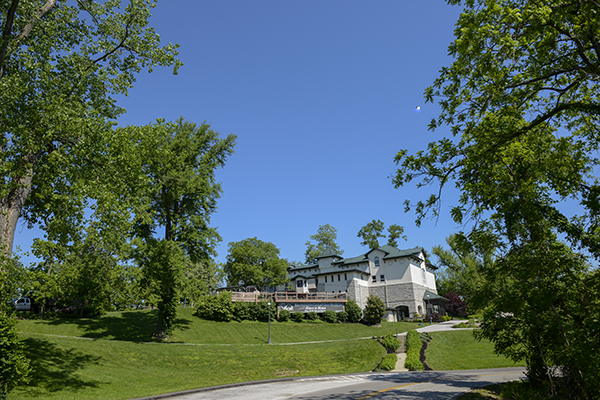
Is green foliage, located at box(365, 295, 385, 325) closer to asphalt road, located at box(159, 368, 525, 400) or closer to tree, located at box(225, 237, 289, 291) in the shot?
tree, located at box(225, 237, 289, 291)

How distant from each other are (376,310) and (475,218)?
1603 inches

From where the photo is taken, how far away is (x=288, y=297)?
45.7 meters

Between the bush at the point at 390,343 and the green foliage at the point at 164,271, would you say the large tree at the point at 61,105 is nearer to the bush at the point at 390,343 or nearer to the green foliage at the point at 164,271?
the green foliage at the point at 164,271

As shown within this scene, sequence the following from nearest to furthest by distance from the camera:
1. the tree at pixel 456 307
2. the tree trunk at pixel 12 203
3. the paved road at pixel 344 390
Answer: the tree trunk at pixel 12 203 → the paved road at pixel 344 390 → the tree at pixel 456 307

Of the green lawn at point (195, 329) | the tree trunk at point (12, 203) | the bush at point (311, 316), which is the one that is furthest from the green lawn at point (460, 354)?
the tree trunk at point (12, 203)

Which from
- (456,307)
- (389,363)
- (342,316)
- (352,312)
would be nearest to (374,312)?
(352,312)

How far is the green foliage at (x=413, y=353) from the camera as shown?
24594 millimetres

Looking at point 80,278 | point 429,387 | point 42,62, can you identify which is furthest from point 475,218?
point 80,278

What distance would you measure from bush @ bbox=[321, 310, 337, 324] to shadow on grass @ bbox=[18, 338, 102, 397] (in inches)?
1199

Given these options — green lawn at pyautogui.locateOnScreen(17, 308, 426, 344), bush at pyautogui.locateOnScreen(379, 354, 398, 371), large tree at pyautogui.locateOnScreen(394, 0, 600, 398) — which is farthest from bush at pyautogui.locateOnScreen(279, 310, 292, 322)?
large tree at pyautogui.locateOnScreen(394, 0, 600, 398)

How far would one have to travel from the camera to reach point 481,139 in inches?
358

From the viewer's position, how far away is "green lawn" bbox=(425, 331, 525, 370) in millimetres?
25672

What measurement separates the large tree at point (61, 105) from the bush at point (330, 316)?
3492 cm

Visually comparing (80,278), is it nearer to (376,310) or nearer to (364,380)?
(364,380)
